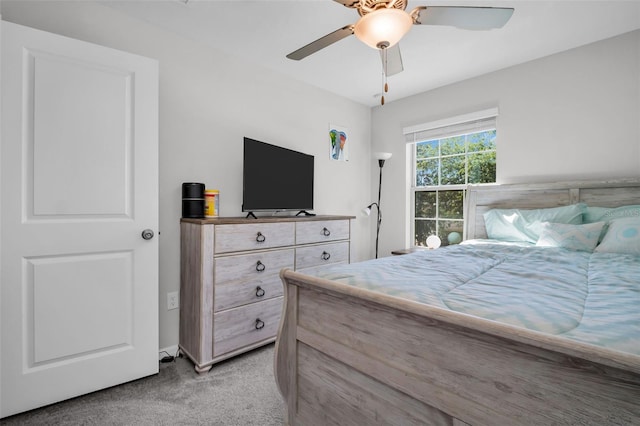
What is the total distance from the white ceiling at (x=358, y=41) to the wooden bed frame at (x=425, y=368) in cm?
184

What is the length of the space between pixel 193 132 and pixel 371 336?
210 centimetres

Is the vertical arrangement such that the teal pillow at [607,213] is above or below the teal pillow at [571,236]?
above

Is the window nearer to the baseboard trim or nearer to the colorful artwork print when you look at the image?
the colorful artwork print

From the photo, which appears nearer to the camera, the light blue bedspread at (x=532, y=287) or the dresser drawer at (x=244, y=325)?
the light blue bedspread at (x=532, y=287)

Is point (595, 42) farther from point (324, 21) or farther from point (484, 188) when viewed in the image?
point (324, 21)

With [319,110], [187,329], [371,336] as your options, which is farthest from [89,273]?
[319,110]

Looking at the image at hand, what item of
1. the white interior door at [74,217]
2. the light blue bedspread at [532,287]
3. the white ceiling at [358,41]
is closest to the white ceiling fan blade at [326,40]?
the white ceiling at [358,41]

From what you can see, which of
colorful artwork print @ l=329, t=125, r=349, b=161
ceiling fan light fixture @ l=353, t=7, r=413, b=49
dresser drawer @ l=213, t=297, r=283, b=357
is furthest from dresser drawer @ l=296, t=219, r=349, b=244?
ceiling fan light fixture @ l=353, t=7, r=413, b=49

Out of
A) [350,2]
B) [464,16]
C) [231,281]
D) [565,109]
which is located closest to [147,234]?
[231,281]

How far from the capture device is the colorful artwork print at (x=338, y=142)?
352cm

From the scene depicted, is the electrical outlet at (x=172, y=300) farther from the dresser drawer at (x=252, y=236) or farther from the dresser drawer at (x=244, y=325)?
the dresser drawer at (x=252, y=236)

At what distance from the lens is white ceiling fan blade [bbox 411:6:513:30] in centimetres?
138

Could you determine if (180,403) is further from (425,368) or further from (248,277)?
(425,368)

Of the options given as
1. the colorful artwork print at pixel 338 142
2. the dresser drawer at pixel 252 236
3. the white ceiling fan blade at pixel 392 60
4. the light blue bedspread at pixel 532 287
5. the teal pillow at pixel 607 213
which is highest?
the white ceiling fan blade at pixel 392 60
